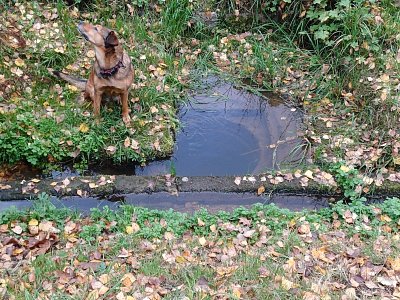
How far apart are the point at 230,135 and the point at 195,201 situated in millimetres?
1159

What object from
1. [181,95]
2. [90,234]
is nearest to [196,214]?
[90,234]

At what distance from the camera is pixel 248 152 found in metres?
5.66

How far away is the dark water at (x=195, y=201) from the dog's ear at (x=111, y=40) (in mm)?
1457

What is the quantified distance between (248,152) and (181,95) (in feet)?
4.07

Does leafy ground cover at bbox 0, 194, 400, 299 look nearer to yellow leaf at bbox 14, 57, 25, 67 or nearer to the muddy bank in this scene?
the muddy bank

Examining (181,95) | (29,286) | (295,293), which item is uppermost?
(181,95)

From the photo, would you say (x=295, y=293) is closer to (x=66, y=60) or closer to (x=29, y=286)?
(x=29, y=286)

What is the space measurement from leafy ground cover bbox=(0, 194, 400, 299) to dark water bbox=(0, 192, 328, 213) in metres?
0.22

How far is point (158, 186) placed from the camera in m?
5.02

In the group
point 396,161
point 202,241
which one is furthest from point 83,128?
point 396,161

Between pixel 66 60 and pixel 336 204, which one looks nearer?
pixel 336 204

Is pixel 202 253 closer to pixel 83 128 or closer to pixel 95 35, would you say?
pixel 83 128

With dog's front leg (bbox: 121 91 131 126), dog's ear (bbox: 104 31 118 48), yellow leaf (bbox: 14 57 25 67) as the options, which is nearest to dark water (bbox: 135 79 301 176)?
dog's front leg (bbox: 121 91 131 126)

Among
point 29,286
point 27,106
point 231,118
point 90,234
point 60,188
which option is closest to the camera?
point 29,286
